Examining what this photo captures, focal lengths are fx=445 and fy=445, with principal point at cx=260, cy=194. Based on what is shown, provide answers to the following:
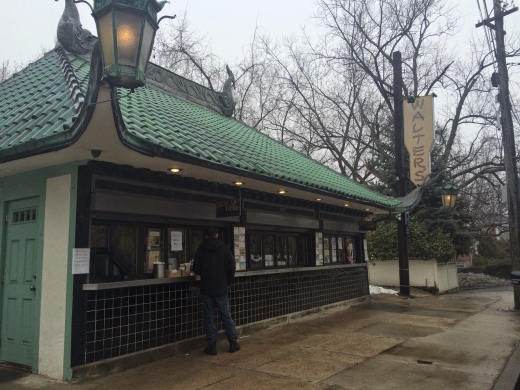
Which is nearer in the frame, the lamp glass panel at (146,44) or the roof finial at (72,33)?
the lamp glass panel at (146,44)

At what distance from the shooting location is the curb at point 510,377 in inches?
222

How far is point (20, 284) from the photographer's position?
21.0 feet

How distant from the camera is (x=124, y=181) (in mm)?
6355

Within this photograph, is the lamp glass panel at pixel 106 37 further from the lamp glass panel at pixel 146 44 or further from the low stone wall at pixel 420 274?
the low stone wall at pixel 420 274

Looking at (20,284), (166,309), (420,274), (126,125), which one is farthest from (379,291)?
(126,125)

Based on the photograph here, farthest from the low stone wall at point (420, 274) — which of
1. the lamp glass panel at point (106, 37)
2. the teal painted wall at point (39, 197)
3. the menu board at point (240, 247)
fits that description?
the lamp glass panel at point (106, 37)

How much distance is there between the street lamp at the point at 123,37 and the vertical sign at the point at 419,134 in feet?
44.3

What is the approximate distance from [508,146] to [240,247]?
Result: 968cm

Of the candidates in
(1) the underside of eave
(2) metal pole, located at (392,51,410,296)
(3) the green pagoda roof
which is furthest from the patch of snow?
(1) the underside of eave

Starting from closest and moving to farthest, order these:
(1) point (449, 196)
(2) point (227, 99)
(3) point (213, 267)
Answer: (3) point (213, 267) → (2) point (227, 99) → (1) point (449, 196)

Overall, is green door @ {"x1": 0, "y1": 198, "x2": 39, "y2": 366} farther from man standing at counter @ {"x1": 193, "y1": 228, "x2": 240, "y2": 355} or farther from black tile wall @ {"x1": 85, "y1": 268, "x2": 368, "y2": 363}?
man standing at counter @ {"x1": 193, "y1": 228, "x2": 240, "y2": 355}

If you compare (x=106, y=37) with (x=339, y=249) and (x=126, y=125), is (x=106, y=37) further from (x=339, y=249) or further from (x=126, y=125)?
(x=339, y=249)

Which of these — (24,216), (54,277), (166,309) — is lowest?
(166,309)

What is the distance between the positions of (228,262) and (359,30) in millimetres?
21983
